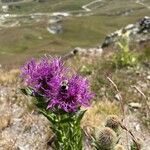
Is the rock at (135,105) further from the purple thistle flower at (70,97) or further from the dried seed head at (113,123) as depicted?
the purple thistle flower at (70,97)

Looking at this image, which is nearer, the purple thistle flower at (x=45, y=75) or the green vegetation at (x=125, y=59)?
the purple thistle flower at (x=45, y=75)

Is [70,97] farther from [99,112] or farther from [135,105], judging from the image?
[135,105]

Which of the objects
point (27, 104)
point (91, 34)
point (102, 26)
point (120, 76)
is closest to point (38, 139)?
point (27, 104)

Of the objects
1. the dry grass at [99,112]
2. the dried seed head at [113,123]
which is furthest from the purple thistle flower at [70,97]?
the dry grass at [99,112]

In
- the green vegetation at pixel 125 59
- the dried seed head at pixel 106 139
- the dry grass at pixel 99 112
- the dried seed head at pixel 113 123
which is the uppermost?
the dried seed head at pixel 106 139

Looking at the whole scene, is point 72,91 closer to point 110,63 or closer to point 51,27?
point 110,63

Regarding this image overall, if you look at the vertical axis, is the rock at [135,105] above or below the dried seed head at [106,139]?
below

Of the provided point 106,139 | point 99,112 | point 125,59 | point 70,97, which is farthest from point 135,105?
point 70,97

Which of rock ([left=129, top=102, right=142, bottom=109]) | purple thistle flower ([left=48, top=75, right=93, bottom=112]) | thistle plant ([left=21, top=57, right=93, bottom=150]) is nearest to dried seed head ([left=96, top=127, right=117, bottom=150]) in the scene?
thistle plant ([left=21, top=57, right=93, bottom=150])
